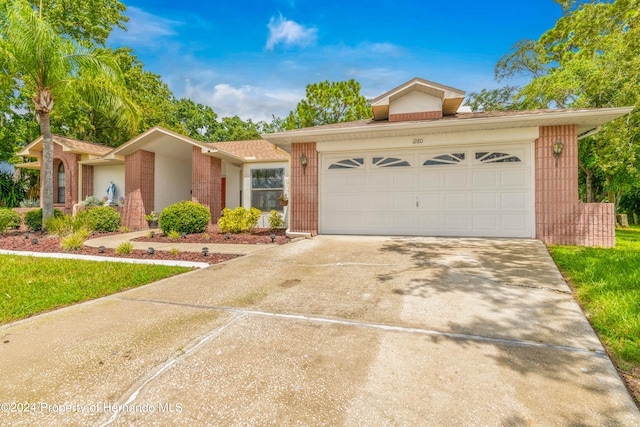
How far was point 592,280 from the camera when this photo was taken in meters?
4.05

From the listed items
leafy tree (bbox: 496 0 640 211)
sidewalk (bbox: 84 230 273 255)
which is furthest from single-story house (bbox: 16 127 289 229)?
leafy tree (bbox: 496 0 640 211)

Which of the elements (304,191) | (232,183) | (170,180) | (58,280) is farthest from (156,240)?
(170,180)

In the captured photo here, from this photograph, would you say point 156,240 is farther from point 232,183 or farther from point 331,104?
point 331,104

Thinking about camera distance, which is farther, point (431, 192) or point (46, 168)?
point (46, 168)

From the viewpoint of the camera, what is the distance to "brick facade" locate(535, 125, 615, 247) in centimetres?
699

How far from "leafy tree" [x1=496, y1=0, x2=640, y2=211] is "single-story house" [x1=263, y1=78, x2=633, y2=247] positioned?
3.93 m

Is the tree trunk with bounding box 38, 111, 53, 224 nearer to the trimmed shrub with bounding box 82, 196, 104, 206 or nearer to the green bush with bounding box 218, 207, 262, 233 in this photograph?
the trimmed shrub with bounding box 82, 196, 104, 206

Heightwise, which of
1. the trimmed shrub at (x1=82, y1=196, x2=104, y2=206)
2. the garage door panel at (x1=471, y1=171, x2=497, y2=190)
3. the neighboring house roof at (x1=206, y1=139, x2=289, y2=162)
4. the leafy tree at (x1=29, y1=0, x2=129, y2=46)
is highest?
the leafy tree at (x1=29, y1=0, x2=129, y2=46)

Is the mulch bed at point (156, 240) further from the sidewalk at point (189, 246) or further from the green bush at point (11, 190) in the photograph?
the green bush at point (11, 190)

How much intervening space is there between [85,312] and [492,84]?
2476 cm

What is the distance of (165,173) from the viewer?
1343 centimetres

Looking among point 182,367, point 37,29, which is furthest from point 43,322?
point 37,29

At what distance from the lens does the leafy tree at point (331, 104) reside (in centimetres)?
2130

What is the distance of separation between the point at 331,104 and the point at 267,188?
11916 millimetres
